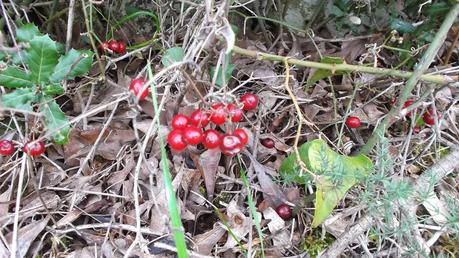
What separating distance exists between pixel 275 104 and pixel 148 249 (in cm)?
61

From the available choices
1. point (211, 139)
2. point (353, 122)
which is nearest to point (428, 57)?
point (353, 122)

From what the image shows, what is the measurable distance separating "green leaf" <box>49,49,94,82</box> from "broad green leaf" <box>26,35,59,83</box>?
0.09 feet

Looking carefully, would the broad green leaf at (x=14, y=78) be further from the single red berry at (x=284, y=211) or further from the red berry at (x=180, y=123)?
the single red berry at (x=284, y=211)

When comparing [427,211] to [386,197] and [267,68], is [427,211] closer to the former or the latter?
[386,197]

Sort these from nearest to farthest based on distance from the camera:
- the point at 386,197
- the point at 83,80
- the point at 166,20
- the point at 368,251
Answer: the point at 386,197, the point at 368,251, the point at 83,80, the point at 166,20

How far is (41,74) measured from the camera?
1.37m

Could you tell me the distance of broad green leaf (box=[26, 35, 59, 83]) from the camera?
1.33m

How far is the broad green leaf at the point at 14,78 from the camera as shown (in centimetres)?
135

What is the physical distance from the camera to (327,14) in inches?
75.1

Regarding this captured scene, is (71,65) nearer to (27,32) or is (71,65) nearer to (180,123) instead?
(27,32)

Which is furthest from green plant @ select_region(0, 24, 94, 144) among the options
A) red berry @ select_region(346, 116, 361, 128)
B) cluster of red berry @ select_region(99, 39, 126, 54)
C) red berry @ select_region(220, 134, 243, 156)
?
red berry @ select_region(346, 116, 361, 128)

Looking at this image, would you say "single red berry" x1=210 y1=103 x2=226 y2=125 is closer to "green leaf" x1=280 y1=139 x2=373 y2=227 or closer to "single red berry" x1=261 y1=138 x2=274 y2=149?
"green leaf" x1=280 y1=139 x2=373 y2=227

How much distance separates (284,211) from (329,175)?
254mm

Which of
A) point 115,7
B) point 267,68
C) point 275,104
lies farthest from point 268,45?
point 115,7
